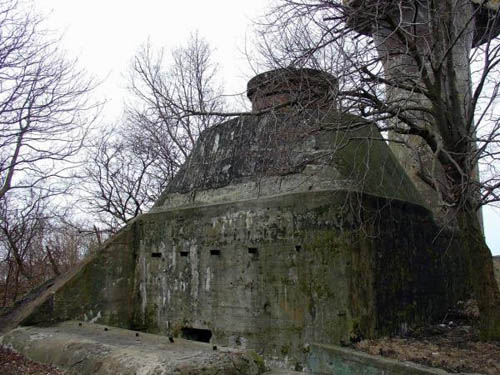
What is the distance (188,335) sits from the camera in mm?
7441

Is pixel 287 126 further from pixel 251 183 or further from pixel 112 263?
pixel 112 263

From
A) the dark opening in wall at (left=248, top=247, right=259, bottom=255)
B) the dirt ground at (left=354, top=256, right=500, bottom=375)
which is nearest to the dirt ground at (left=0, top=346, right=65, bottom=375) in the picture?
the dark opening in wall at (left=248, top=247, right=259, bottom=255)

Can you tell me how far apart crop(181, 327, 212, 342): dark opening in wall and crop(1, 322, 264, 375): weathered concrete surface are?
5.10ft

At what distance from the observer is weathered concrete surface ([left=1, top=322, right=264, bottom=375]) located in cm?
389

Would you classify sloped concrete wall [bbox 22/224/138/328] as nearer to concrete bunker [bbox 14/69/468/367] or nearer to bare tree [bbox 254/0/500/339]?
concrete bunker [bbox 14/69/468/367]

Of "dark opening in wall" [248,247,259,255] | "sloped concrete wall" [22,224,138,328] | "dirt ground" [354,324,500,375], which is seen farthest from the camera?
"sloped concrete wall" [22,224,138,328]

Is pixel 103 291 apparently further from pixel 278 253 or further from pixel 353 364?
pixel 353 364

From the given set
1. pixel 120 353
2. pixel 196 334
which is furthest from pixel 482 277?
pixel 120 353

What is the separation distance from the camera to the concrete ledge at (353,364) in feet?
16.0

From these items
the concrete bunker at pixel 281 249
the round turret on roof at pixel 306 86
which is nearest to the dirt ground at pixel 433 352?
the concrete bunker at pixel 281 249

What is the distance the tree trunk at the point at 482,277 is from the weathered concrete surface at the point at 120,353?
351cm

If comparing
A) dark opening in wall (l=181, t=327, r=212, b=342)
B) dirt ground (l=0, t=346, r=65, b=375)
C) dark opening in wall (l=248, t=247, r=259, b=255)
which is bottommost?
dirt ground (l=0, t=346, r=65, b=375)

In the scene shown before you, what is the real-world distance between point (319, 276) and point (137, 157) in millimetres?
14912

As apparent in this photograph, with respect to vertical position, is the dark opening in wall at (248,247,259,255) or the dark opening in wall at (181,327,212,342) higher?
the dark opening in wall at (248,247,259,255)
